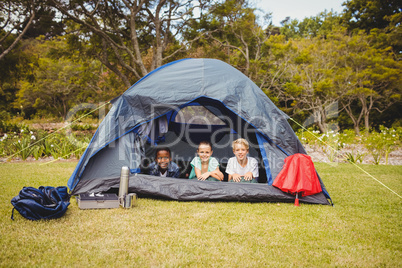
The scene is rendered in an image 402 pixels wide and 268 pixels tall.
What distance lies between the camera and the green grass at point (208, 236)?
1.98 meters

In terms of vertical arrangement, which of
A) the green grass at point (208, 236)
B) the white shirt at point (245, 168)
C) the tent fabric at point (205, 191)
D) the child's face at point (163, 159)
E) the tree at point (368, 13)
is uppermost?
the tree at point (368, 13)

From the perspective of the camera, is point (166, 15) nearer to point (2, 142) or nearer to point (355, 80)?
point (2, 142)

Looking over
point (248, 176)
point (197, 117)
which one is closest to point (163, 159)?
point (248, 176)

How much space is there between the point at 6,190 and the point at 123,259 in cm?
250

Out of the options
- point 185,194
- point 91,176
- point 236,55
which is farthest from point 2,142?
point 236,55

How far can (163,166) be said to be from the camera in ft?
13.0

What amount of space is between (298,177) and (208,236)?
1414 mm

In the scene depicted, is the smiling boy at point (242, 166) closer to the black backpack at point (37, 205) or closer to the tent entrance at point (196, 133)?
the tent entrance at point (196, 133)

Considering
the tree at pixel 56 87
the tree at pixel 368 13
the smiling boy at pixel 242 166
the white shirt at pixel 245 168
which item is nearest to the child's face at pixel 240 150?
the smiling boy at pixel 242 166

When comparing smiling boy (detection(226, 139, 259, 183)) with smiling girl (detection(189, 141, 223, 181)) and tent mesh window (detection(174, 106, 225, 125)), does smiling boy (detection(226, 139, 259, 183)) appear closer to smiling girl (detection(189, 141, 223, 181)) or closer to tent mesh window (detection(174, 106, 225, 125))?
smiling girl (detection(189, 141, 223, 181))

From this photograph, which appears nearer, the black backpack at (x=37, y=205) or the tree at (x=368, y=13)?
the black backpack at (x=37, y=205)

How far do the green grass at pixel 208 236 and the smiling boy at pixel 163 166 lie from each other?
66 cm

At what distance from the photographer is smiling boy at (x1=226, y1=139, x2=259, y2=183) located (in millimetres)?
3668

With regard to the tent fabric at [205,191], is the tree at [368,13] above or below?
above
